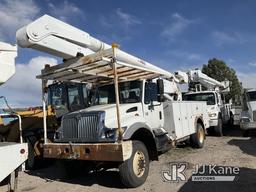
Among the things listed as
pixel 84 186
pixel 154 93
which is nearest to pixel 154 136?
pixel 154 93

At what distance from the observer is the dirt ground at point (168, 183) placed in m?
6.75

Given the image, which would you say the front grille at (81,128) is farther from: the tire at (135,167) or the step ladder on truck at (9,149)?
the step ladder on truck at (9,149)

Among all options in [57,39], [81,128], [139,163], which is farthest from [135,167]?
[57,39]

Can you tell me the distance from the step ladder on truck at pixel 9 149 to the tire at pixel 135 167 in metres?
2.26

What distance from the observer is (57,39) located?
6797mm

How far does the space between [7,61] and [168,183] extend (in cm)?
427

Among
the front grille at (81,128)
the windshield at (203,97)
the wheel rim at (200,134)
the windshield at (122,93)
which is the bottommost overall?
the wheel rim at (200,134)

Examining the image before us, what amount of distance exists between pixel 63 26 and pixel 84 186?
3718mm

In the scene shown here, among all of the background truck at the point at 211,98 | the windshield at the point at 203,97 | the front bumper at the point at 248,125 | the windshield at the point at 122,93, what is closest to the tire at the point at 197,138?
the front bumper at the point at 248,125

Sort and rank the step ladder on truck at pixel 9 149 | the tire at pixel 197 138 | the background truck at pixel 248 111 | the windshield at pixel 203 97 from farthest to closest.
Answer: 1. the windshield at pixel 203 97
2. the background truck at pixel 248 111
3. the tire at pixel 197 138
4. the step ladder on truck at pixel 9 149

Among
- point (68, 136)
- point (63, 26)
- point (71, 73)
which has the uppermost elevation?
point (63, 26)

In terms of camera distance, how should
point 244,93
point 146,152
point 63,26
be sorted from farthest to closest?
point 244,93, point 146,152, point 63,26

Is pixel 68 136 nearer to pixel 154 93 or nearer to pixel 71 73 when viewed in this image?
pixel 71 73

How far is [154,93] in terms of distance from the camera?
8.95 m
